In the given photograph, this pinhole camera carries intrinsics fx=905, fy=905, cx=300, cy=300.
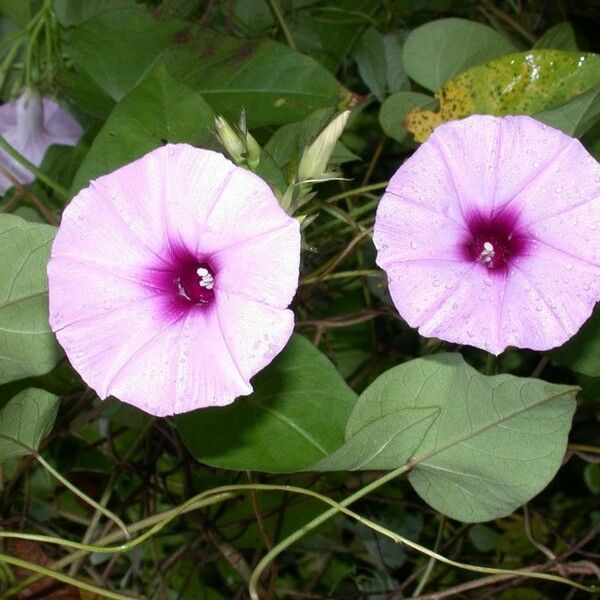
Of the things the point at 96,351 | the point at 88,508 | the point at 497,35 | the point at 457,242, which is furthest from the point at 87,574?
the point at 497,35

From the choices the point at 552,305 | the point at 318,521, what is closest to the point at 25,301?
the point at 318,521

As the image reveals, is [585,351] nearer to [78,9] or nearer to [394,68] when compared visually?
[394,68]

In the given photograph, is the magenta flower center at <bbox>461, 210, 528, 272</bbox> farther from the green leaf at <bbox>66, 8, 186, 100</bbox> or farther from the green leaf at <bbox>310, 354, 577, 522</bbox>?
the green leaf at <bbox>66, 8, 186, 100</bbox>

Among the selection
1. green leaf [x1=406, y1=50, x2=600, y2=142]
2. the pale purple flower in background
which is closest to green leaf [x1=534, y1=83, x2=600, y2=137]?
green leaf [x1=406, y1=50, x2=600, y2=142]

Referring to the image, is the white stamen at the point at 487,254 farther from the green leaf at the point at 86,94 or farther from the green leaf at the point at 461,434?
the green leaf at the point at 86,94

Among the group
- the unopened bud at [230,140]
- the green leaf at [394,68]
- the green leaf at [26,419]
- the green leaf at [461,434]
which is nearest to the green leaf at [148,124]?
the unopened bud at [230,140]

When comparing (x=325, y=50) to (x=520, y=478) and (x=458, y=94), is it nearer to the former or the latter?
(x=458, y=94)
